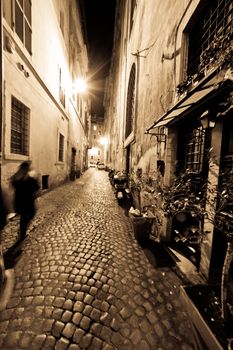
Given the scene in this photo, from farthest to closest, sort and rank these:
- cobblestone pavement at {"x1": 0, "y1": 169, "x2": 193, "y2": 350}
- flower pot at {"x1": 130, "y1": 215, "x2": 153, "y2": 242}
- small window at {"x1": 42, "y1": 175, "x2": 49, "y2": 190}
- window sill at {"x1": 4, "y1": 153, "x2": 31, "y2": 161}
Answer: small window at {"x1": 42, "y1": 175, "x2": 49, "y2": 190} < window sill at {"x1": 4, "y1": 153, "x2": 31, "y2": 161} < flower pot at {"x1": 130, "y1": 215, "x2": 153, "y2": 242} < cobblestone pavement at {"x1": 0, "y1": 169, "x2": 193, "y2": 350}

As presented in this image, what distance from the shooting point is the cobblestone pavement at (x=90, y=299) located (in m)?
1.73

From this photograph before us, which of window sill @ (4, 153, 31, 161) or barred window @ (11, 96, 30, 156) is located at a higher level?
barred window @ (11, 96, 30, 156)

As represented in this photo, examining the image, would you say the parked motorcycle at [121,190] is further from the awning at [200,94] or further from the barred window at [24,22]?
the barred window at [24,22]

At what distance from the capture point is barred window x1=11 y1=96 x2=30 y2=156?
540cm

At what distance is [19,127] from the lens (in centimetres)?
581

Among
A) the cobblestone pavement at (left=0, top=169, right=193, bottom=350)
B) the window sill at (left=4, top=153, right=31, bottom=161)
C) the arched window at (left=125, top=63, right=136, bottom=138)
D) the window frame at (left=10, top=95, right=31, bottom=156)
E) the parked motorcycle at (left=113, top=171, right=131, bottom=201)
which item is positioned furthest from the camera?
the arched window at (left=125, top=63, right=136, bottom=138)

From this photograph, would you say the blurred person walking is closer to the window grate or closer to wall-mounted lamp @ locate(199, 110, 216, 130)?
wall-mounted lamp @ locate(199, 110, 216, 130)

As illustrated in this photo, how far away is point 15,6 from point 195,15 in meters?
5.21

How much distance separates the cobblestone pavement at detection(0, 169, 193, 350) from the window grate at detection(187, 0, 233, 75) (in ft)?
12.1

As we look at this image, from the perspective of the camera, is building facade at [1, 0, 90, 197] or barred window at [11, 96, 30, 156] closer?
building facade at [1, 0, 90, 197]

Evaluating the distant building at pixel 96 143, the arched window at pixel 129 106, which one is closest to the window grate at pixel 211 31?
the arched window at pixel 129 106

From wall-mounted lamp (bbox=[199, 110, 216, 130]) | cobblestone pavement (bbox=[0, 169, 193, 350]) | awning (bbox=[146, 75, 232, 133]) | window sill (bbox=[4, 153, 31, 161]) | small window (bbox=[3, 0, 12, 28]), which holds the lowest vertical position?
cobblestone pavement (bbox=[0, 169, 193, 350])

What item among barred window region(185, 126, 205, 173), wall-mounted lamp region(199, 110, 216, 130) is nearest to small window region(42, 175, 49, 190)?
barred window region(185, 126, 205, 173)

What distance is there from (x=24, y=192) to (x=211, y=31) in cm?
503
